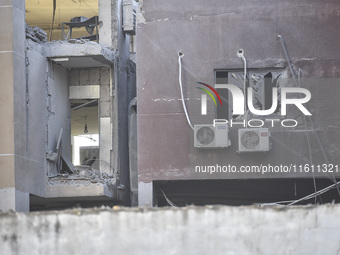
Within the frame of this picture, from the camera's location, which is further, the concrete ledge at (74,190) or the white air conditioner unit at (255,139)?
the concrete ledge at (74,190)

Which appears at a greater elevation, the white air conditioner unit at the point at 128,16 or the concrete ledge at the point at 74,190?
the white air conditioner unit at the point at 128,16

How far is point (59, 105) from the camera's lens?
25938 mm

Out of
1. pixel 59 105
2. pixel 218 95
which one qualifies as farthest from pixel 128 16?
pixel 218 95

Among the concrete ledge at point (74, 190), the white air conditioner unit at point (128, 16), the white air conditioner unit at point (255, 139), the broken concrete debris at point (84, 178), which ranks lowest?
the concrete ledge at point (74, 190)

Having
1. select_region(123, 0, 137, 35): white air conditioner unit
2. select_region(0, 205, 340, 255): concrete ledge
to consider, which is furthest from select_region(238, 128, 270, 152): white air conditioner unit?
select_region(0, 205, 340, 255): concrete ledge

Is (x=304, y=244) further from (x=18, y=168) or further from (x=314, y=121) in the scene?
(x=18, y=168)

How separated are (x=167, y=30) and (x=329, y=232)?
35.9 feet

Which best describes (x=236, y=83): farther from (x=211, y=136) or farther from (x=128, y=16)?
(x=128, y=16)

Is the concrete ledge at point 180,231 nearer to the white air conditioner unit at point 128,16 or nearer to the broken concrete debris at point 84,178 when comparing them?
the broken concrete debris at point 84,178

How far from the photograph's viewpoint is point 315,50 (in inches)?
888

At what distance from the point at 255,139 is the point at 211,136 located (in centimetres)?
108

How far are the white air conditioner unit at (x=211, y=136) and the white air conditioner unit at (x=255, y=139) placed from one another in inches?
16.2

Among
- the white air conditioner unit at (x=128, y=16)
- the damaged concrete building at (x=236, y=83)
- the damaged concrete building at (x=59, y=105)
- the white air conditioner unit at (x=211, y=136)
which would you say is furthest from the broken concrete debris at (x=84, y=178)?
the white air conditioner unit at (x=128, y=16)

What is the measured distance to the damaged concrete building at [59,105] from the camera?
22.6 m
